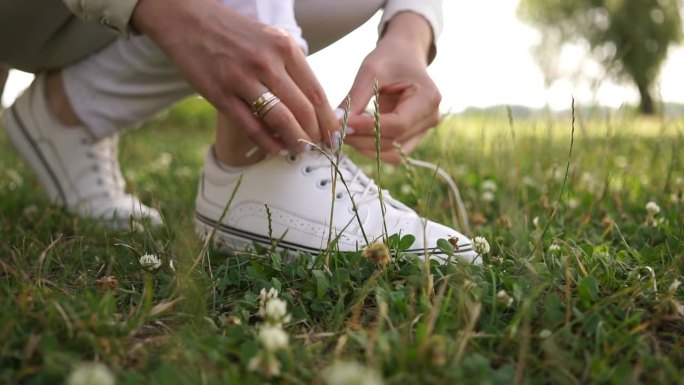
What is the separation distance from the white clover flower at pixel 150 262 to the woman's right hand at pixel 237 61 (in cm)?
31

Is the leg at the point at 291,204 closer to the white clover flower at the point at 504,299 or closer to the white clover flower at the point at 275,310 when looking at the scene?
the white clover flower at the point at 504,299

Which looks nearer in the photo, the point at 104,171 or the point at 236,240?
the point at 236,240

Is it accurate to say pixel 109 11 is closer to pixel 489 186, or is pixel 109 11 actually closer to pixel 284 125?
pixel 284 125

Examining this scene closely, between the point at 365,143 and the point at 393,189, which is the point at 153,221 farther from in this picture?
the point at 393,189

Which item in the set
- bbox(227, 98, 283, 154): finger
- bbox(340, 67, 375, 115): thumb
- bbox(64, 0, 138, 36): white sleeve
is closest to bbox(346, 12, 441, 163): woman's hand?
bbox(340, 67, 375, 115): thumb

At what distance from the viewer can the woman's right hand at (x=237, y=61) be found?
123 centimetres

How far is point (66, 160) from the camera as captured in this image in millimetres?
2037

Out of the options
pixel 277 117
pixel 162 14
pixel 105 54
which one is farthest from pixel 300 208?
pixel 105 54

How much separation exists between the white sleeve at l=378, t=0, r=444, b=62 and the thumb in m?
0.30

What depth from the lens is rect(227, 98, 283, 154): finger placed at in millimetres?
1293

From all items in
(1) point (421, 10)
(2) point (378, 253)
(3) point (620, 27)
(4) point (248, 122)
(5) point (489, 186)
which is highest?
(3) point (620, 27)

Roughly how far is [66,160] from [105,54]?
354 millimetres

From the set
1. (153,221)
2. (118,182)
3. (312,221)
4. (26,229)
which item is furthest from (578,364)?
(118,182)

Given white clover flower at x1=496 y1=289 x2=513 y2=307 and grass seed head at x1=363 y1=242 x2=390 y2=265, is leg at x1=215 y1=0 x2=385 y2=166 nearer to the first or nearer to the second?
grass seed head at x1=363 y1=242 x2=390 y2=265
